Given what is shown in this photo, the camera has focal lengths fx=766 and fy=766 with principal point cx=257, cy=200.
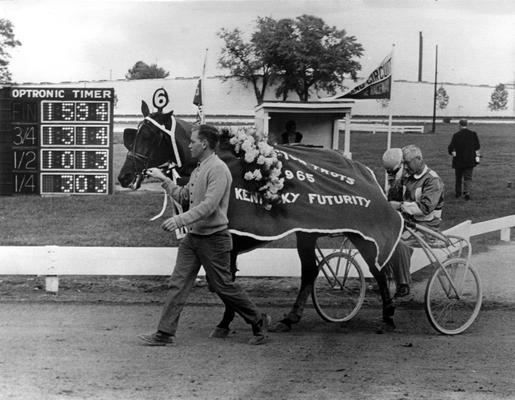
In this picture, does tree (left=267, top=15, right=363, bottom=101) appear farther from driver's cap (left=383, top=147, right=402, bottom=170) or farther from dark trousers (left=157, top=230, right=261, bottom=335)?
dark trousers (left=157, top=230, right=261, bottom=335)

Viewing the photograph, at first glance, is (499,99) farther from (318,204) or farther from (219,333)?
(219,333)

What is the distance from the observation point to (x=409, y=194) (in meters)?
6.62

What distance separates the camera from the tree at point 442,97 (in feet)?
25.7

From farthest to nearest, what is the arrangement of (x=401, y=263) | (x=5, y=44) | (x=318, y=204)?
(x=5, y=44) < (x=401, y=263) < (x=318, y=204)

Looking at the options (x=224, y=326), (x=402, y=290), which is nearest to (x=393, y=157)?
(x=402, y=290)

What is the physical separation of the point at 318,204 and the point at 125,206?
2.56 metres

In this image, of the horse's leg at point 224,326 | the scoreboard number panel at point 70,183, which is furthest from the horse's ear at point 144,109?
the horse's leg at point 224,326

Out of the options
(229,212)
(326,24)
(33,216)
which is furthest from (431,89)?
(33,216)

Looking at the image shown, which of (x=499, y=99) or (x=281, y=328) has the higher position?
(x=499, y=99)

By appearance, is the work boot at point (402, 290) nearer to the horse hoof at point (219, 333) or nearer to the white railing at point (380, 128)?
the horse hoof at point (219, 333)

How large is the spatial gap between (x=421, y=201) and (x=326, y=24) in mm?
1919

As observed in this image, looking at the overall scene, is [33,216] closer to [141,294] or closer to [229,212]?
[141,294]

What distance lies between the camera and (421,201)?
6.43 meters

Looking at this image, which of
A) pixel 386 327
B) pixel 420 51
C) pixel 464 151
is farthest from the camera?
pixel 464 151
